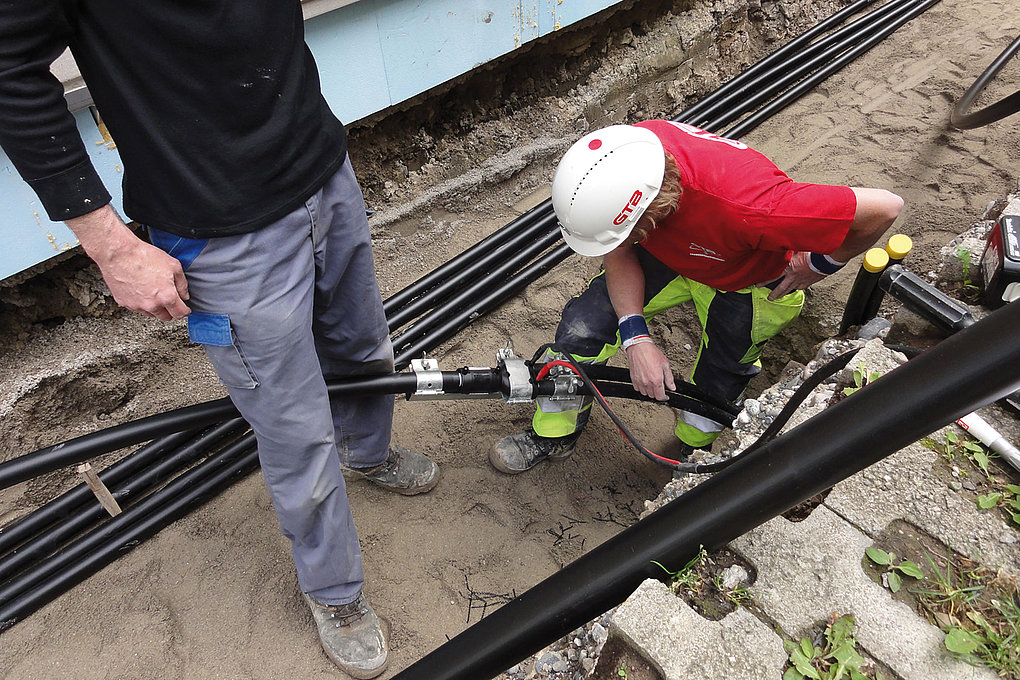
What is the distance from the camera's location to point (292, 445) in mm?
1560

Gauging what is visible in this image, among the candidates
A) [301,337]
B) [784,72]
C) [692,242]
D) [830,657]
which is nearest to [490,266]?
[692,242]

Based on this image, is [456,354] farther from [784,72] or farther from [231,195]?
[784,72]

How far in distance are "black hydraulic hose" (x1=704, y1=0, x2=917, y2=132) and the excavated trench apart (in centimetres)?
16

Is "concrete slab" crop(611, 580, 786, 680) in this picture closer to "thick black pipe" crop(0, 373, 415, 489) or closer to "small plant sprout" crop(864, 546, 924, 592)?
"small plant sprout" crop(864, 546, 924, 592)

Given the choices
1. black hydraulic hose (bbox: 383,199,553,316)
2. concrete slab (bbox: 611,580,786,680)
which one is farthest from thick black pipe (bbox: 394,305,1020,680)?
black hydraulic hose (bbox: 383,199,553,316)

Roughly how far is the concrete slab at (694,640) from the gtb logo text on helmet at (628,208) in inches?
37.9

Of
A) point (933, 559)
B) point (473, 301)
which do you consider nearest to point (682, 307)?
point (473, 301)

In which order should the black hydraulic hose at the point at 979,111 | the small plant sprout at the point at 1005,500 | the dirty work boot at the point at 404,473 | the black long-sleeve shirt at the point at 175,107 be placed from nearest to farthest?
the black long-sleeve shirt at the point at 175,107 → the small plant sprout at the point at 1005,500 → the dirty work boot at the point at 404,473 → the black hydraulic hose at the point at 979,111

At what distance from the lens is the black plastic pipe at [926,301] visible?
5.75 ft

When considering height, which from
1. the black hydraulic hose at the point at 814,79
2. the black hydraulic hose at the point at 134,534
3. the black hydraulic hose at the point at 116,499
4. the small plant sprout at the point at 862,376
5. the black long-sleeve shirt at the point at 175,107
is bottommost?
the black hydraulic hose at the point at 134,534

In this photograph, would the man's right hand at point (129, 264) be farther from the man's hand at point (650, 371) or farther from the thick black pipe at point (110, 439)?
the man's hand at point (650, 371)

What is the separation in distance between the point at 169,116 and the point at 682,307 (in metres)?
2.28

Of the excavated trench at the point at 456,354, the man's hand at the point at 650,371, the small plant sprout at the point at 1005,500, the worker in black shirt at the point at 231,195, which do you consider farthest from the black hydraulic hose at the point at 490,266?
the small plant sprout at the point at 1005,500

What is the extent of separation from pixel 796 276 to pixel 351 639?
1.75 meters
